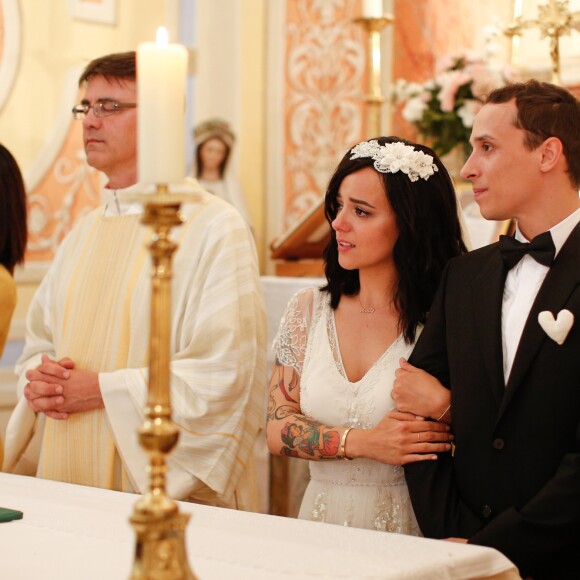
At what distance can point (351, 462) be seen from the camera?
2893 mm

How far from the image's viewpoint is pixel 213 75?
6461 millimetres

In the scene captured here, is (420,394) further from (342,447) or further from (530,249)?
(530,249)

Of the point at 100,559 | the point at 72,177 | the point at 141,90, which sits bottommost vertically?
the point at 100,559

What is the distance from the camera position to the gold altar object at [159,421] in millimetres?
1455

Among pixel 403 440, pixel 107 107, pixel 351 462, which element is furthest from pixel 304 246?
pixel 403 440

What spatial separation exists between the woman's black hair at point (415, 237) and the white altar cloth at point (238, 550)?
91 cm

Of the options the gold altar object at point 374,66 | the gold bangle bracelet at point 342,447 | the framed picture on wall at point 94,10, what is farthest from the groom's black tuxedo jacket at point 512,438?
the framed picture on wall at point 94,10

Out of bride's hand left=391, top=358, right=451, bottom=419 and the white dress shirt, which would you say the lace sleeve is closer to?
bride's hand left=391, top=358, right=451, bottom=419

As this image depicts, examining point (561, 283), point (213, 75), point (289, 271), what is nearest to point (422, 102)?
point (289, 271)

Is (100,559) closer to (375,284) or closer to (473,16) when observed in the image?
(375,284)

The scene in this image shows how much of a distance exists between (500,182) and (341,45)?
4.26 meters

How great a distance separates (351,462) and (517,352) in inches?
24.4

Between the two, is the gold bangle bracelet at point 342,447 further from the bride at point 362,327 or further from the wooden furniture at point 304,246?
the wooden furniture at point 304,246

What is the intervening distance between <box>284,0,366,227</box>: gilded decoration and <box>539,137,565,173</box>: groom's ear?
406cm
